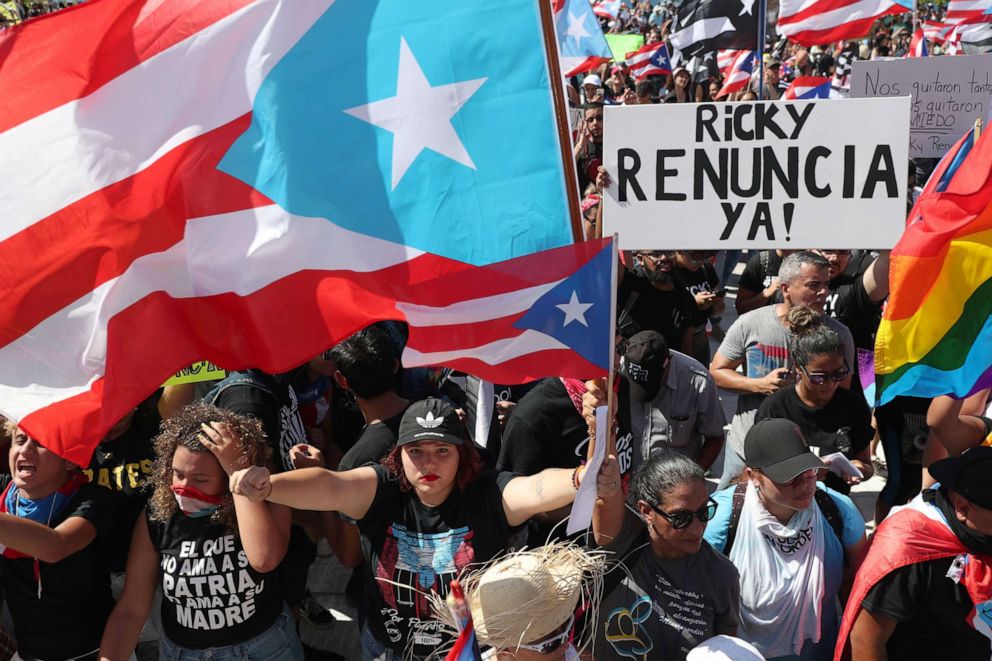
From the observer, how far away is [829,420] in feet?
15.1

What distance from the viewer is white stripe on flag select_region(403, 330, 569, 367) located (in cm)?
305

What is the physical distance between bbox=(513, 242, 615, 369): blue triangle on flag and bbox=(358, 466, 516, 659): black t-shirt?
2.03 feet

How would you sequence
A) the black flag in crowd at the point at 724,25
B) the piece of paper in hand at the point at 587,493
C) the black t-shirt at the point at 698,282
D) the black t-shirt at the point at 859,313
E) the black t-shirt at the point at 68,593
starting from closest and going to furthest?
1. the piece of paper in hand at the point at 587,493
2. the black t-shirt at the point at 68,593
3. the black t-shirt at the point at 859,313
4. the black t-shirt at the point at 698,282
5. the black flag in crowd at the point at 724,25

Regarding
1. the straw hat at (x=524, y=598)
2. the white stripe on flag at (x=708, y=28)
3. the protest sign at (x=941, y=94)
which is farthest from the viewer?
the white stripe on flag at (x=708, y=28)

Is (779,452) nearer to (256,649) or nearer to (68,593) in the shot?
(256,649)

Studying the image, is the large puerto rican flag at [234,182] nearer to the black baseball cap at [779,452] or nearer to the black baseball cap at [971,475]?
the black baseball cap at [779,452]

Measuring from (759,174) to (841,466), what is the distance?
A: 138 centimetres

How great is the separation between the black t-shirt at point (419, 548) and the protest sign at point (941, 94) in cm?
407

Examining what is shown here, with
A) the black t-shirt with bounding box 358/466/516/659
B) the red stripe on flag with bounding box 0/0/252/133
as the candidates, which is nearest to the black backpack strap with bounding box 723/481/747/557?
the black t-shirt with bounding box 358/466/516/659

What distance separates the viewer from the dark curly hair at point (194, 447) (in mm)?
3420

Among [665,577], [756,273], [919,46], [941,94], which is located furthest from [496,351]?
[919,46]

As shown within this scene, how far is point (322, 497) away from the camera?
10.5 ft

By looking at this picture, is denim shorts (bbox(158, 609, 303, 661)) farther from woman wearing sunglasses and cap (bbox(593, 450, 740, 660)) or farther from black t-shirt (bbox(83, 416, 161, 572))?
woman wearing sunglasses and cap (bbox(593, 450, 740, 660))

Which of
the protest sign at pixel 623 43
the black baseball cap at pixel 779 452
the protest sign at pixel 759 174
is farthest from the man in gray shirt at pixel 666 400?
the protest sign at pixel 623 43
